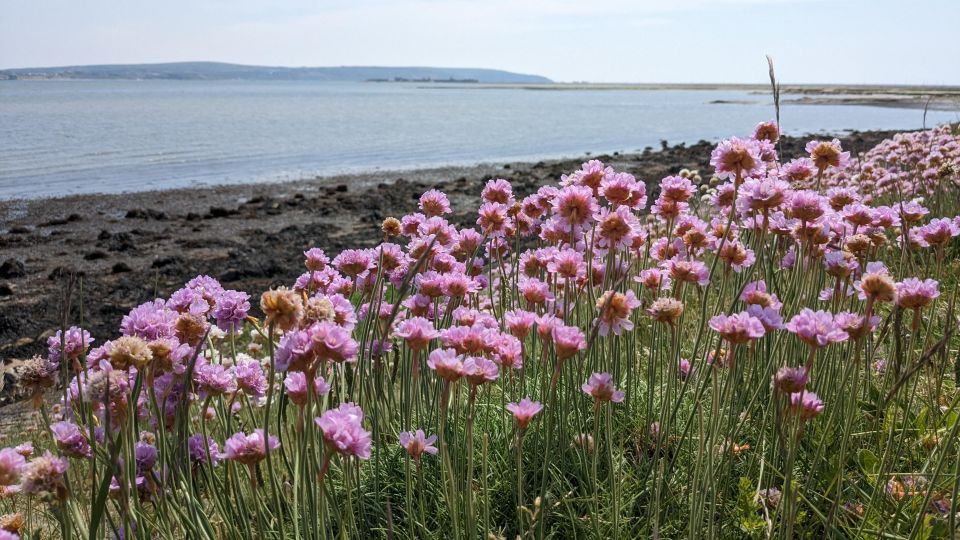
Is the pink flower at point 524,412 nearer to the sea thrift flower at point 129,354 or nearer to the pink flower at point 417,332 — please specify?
the pink flower at point 417,332

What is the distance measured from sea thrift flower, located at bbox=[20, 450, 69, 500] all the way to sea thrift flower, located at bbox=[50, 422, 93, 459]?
289 millimetres

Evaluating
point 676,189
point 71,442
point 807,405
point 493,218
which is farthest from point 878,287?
point 71,442

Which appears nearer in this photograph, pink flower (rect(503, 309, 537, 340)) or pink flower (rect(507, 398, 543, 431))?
pink flower (rect(507, 398, 543, 431))

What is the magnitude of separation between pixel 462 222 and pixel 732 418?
12.5 meters

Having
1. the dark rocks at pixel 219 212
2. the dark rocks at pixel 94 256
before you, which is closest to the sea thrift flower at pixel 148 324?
the dark rocks at pixel 94 256

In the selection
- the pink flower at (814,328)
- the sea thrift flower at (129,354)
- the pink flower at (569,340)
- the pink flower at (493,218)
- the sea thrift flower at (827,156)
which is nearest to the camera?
the sea thrift flower at (129,354)

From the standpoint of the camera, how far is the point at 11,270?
11.2m

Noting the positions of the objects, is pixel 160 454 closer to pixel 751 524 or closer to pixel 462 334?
pixel 462 334

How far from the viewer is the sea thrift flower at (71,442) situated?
1.98 m

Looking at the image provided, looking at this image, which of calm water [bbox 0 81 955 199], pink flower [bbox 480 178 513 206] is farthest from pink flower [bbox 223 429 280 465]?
calm water [bbox 0 81 955 199]

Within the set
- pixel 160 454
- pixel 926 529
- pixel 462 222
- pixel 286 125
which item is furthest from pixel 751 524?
pixel 286 125

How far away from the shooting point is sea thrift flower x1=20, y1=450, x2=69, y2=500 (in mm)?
1660

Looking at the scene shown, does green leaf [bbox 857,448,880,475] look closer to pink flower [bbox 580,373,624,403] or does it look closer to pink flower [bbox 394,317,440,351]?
pink flower [bbox 580,373,624,403]

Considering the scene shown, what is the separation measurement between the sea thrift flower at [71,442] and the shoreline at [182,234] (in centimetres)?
455
